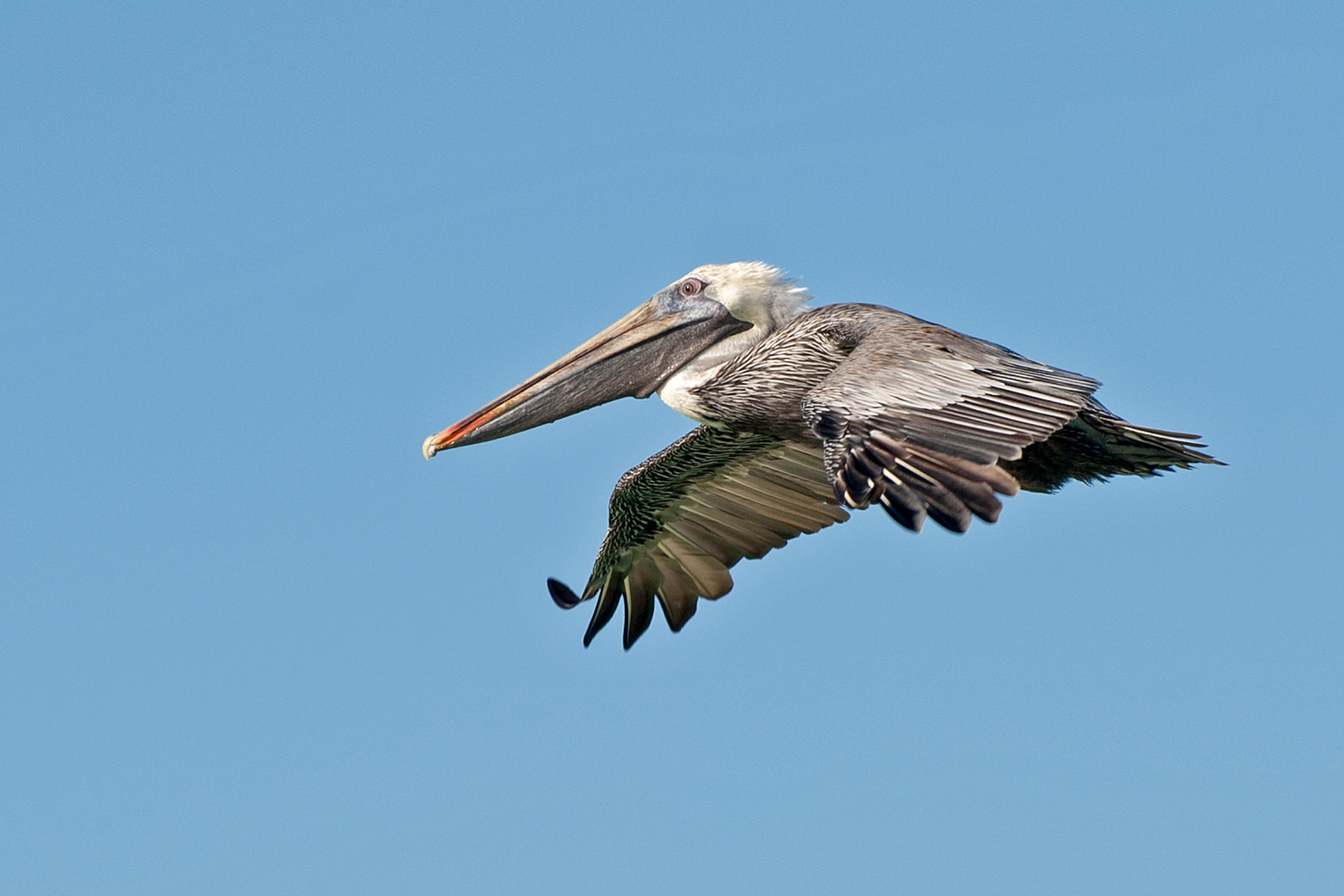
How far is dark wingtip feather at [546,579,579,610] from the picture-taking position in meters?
14.9

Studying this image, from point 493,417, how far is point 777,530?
2529mm

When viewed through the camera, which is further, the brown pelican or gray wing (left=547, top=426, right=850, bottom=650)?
gray wing (left=547, top=426, right=850, bottom=650)

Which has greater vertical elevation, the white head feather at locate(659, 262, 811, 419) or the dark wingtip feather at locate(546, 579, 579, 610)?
the white head feather at locate(659, 262, 811, 419)

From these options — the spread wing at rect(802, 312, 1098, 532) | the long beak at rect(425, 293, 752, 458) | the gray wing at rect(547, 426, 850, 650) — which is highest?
the long beak at rect(425, 293, 752, 458)

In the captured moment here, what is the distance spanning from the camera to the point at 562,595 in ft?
49.1

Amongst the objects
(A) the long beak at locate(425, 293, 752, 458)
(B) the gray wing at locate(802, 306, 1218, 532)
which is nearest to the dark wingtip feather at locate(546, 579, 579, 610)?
(A) the long beak at locate(425, 293, 752, 458)

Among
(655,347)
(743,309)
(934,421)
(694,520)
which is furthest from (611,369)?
(934,421)

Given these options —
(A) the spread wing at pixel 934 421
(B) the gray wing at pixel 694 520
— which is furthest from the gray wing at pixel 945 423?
(B) the gray wing at pixel 694 520

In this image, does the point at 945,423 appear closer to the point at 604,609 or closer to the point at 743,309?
the point at 743,309

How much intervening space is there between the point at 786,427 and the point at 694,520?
2133mm

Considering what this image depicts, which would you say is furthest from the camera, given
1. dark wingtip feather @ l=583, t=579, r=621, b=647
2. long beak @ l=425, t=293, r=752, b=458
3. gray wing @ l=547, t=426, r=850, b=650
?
dark wingtip feather @ l=583, t=579, r=621, b=647

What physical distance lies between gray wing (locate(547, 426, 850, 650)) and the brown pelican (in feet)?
0.04

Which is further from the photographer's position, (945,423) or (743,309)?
(743,309)

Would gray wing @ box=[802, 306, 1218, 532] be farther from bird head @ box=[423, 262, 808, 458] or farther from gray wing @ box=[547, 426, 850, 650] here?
gray wing @ box=[547, 426, 850, 650]
